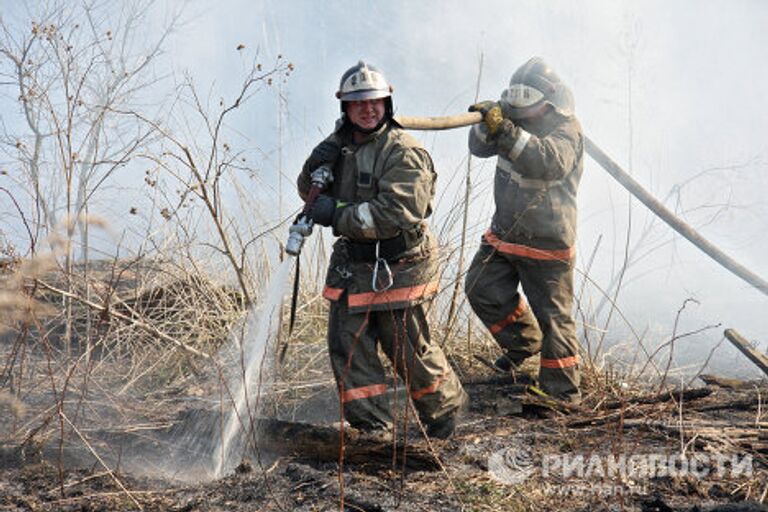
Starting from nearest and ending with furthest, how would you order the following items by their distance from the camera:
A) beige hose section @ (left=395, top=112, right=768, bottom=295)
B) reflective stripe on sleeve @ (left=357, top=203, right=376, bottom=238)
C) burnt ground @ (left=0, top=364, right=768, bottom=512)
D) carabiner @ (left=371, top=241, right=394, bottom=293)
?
burnt ground @ (left=0, top=364, right=768, bottom=512) < reflective stripe on sleeve @ (left=357, top=203, right=376, bottom=238) < carabiner @ (left=371, top=241, right=394, bottom=293) < beige hose section @ (left=395, top=112, right=768, bottom=295)

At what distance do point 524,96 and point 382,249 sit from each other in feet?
5.06

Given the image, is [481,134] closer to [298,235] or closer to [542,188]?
[542,188]

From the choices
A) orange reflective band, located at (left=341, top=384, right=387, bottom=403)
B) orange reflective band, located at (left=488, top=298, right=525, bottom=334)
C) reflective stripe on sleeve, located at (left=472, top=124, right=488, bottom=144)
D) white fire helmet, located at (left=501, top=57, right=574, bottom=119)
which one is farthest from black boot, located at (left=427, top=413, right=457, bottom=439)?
white fire helmet, located at (left=501, top=57, right=574, bottom=119)

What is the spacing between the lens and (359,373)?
150 inches

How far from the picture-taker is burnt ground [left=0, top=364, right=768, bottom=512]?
119 inches

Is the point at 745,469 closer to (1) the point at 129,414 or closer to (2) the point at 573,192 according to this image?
(2) the point at 573,192

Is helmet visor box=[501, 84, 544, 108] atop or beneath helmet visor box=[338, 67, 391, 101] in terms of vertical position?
atop

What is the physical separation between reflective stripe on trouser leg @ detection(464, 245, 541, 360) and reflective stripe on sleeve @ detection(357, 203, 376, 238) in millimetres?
1326

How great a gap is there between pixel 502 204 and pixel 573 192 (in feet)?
1.45

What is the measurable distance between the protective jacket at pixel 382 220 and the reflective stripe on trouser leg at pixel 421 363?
4.4 inches

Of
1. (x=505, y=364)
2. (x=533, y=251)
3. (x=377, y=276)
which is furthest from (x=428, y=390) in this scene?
(x=505, y=364)

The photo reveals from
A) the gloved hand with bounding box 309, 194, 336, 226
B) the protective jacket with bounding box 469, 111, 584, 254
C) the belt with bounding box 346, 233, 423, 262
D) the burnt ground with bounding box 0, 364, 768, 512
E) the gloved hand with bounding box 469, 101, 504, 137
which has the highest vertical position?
the gloved hand with bounding box 469, 101, 504, 137

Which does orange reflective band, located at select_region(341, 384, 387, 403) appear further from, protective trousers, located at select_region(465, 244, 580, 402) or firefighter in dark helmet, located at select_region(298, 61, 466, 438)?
protective trousers, located at select_region(465, 244, 580, 402)

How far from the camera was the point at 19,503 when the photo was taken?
3.07 meters
